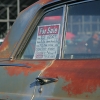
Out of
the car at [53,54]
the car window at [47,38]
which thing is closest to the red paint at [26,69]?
the car at [53,54]

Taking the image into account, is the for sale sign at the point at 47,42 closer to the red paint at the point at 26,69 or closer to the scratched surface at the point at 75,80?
the red paint at the point at 26,69

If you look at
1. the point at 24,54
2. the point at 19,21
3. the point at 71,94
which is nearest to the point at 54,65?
the point at 71,94

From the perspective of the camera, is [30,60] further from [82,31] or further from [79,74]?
[79,74]

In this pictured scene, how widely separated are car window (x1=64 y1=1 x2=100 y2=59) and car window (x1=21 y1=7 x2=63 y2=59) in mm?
76

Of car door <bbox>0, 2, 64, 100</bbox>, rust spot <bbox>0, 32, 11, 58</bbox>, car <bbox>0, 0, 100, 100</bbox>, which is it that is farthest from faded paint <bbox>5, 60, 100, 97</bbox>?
rust spot <bbox>0, 32, 11, 58</bbox>

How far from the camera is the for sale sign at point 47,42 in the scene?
243cm

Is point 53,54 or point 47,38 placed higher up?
point 47,38

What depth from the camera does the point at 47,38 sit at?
2.51 meters

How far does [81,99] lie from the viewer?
6.34 feet

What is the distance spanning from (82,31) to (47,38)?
29 centimetres

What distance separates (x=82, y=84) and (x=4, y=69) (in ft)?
2.71

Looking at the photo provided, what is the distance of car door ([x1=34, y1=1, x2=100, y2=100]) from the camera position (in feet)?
6.46

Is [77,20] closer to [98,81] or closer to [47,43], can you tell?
[47,43]

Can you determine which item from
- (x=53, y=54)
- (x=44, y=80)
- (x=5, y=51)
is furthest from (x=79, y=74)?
(x=5, y=51)
